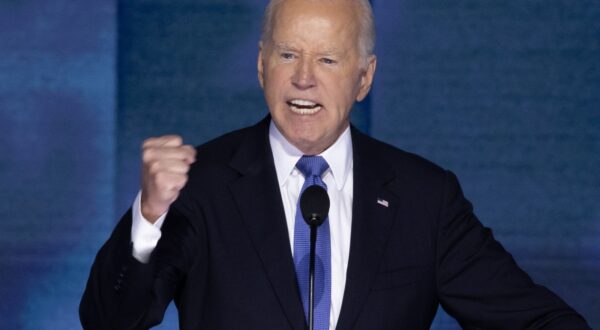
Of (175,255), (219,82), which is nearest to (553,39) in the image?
(219,82)

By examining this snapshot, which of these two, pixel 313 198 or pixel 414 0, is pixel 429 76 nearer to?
pixel 414 0

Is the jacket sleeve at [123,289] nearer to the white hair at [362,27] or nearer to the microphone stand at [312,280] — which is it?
the microphone stand at [312,280]

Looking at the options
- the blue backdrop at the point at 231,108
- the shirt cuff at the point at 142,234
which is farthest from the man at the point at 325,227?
the blue backdrop at the point at 231,108

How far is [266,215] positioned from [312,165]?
179 millimetres

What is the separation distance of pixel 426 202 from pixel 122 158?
1.36 m

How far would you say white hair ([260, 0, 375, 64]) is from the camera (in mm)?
2473

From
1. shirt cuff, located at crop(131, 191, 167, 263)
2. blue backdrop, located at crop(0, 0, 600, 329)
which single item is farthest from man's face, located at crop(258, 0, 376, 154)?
blue backdrop, located at crop(0, 0, 600, 329)

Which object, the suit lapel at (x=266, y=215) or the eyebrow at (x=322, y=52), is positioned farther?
the eyebrow at (x=322, y=52)

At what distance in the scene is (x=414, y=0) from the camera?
361 cm

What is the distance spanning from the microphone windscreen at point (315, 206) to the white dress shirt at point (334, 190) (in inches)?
13.2

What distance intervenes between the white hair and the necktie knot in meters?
0.28

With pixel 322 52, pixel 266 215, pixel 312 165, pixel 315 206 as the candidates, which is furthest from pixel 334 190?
pixel 315 206

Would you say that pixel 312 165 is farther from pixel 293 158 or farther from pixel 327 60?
pixel 327 60

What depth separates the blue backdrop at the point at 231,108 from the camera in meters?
3.56
